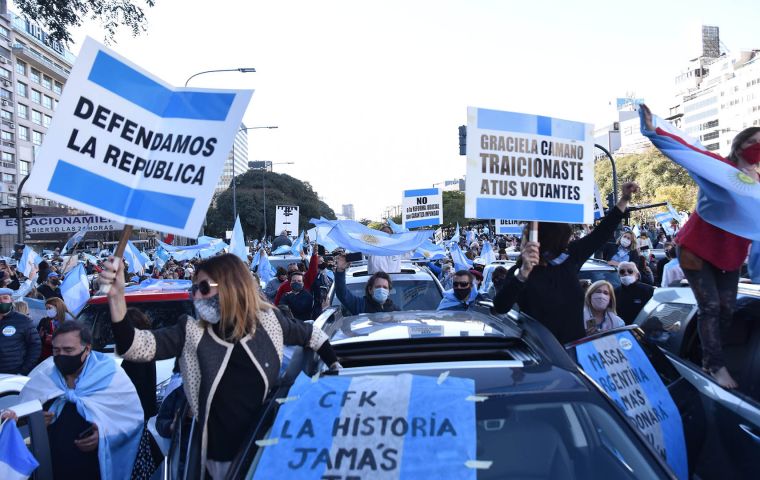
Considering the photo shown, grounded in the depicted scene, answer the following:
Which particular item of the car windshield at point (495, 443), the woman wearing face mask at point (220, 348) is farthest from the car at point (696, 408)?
the woman wearing face mask at point (220, 348)

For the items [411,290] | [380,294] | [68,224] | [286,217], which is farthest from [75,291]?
[286,217]

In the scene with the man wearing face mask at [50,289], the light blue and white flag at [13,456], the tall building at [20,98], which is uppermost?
the tall building at [20,98]

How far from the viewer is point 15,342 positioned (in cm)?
718

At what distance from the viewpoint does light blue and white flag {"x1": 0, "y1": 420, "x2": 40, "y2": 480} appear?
11.7 ft

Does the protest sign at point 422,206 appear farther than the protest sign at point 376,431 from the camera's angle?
Yes

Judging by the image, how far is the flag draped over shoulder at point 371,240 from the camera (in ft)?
32.8

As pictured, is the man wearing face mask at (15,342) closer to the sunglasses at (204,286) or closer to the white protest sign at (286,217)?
the sunglasses at (204,286)

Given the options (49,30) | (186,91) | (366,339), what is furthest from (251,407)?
(49,30)

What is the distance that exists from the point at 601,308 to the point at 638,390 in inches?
103

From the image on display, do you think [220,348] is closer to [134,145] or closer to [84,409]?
[134,145]

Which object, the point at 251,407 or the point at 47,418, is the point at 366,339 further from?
the point at 47,418

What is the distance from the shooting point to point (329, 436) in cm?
248

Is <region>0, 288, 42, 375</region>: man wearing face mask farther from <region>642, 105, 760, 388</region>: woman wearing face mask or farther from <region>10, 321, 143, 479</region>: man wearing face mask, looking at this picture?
<region>642, 105, 760, 388</region>: woman wearing face mask

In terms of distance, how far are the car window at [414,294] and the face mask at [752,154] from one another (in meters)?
5.29
